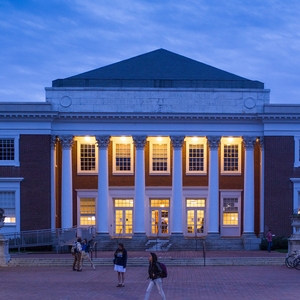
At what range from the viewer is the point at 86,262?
116ft

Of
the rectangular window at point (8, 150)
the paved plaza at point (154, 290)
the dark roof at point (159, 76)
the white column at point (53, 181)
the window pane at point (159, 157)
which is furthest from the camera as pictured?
the window pane at point (159, 157)

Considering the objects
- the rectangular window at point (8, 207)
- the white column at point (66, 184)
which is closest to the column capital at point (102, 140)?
the white column at point (66, 184)

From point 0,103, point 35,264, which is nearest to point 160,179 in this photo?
point 0,103

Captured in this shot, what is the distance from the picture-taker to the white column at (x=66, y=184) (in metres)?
45.6

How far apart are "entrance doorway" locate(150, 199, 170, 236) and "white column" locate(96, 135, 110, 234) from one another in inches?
159

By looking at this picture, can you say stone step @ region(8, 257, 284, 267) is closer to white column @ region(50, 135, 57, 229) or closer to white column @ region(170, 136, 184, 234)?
white column @ region(50, 135, 57, 229)

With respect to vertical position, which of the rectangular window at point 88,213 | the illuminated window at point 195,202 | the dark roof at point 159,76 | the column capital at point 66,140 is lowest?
the rectangular window at point 88,213

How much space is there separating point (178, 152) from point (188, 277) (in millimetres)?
17618

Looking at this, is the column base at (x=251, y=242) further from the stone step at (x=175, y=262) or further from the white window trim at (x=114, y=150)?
the stone step at (x=175, y=262)

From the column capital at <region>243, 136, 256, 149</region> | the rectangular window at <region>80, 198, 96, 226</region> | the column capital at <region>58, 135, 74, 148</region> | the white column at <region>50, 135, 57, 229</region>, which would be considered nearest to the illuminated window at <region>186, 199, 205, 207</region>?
the column capital at <region>243, 136, 256, 149</region>

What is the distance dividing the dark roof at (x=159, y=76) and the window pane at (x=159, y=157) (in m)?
4.54

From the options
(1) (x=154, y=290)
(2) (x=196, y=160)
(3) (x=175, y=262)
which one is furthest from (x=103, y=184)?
(1) (x=154, y=290)

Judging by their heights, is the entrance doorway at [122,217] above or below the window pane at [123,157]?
below

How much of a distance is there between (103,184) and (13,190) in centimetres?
590
